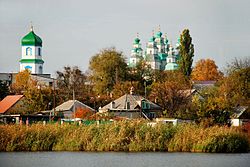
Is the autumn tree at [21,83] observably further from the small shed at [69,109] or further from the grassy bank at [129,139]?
the grassy bank at [129,139]

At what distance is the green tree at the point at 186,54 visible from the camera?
8475 cm

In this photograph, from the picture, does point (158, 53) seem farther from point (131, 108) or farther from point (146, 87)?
point (131, 108)

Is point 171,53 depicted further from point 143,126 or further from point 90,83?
point 143,126

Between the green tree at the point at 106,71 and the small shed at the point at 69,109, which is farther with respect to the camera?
the green tree at the point at 106,71

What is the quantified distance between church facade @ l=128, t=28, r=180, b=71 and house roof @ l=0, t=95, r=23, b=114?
79.3 m

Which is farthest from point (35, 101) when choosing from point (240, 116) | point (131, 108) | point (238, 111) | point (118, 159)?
point (118, 159)

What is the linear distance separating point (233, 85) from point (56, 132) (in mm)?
29241

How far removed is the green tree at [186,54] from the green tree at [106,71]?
26.8 feet

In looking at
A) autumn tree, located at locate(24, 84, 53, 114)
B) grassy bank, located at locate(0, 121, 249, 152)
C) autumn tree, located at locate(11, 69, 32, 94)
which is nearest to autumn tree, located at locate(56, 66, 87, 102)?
autumn tree, located at locate(11, 69, 32, 94)

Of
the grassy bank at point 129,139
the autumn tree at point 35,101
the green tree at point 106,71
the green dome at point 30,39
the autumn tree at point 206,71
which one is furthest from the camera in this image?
the green dome at point 30,39

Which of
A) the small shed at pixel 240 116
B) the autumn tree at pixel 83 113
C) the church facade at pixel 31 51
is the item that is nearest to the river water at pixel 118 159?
the small shed at pixel 240 116

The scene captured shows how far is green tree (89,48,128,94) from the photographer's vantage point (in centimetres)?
7856

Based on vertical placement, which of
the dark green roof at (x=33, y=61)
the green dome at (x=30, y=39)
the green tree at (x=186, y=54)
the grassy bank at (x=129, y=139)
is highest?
the green dome at (x=30, y=39)

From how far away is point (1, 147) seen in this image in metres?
37.7
